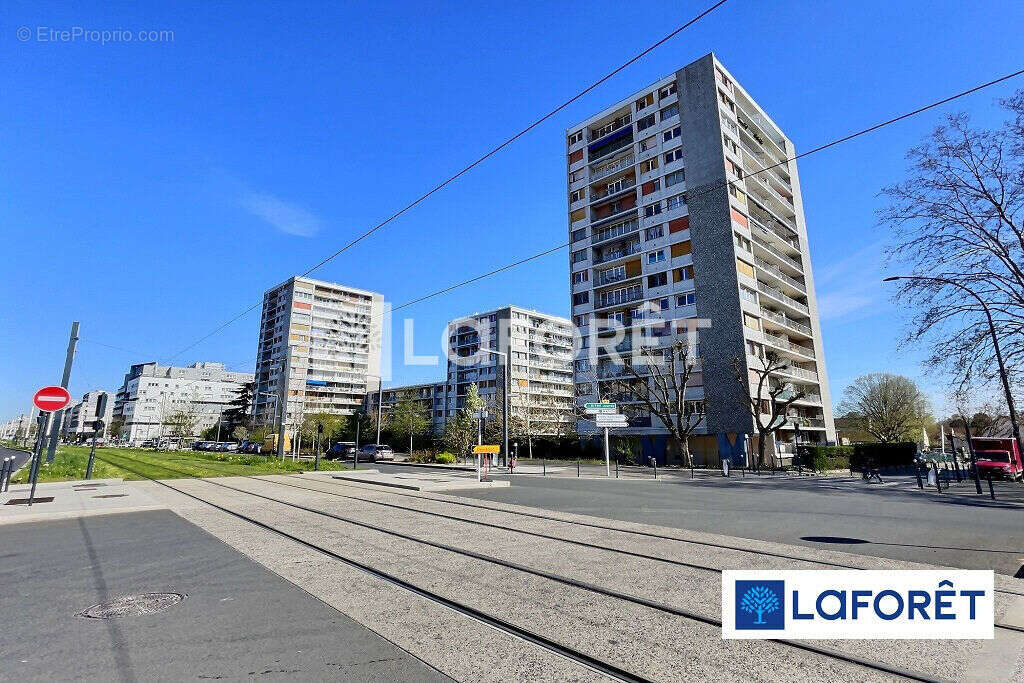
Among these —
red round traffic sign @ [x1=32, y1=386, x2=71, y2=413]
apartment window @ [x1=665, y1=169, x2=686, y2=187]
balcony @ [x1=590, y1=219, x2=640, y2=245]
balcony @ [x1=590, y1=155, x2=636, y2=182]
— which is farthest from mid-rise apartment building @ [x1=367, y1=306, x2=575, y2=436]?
red round traffic sign @ [x1=32, y1=386, x2=71, y2=413]

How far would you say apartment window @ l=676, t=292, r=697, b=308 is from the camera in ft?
151

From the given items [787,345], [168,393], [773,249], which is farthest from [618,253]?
[168,393]

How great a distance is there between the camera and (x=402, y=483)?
675 inches

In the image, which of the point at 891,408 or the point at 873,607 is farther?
the point at 891,408

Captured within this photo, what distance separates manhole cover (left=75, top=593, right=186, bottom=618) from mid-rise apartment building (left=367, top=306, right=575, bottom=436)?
85.8 metres

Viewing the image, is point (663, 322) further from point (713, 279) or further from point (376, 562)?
point (376, 562)

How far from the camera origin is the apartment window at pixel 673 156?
161 feet

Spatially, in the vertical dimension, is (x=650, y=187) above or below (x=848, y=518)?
above

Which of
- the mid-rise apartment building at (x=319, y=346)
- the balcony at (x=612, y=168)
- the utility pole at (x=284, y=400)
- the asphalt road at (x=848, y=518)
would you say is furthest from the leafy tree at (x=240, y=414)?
the asphalt road at (x=848, y=518)

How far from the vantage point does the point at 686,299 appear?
153 ft

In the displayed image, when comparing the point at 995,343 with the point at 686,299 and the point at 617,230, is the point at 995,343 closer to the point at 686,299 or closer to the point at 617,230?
the point at 686,299

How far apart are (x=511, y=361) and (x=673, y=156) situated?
52.8 meters

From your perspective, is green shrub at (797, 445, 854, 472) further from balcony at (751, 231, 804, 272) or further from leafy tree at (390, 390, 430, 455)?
leafy tree at (390, 390, 430, 455)

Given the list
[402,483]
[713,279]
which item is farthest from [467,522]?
[713,279]
